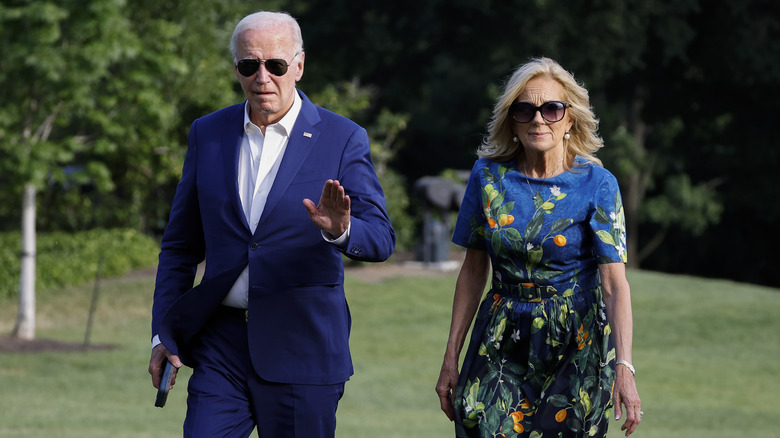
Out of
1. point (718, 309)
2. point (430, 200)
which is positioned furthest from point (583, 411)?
point (430, 200)

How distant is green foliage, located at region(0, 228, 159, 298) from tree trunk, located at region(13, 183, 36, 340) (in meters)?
3.70

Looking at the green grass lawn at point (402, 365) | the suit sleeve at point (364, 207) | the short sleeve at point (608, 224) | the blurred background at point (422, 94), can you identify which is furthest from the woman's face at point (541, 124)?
the blurred background at point (422, 94)

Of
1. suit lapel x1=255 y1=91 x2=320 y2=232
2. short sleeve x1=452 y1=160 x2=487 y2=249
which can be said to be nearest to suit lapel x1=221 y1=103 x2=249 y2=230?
suit lapel x1=255 y1=91 x2=320 y2=232

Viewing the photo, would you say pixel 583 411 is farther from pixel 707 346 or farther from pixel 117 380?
pixel 707 346

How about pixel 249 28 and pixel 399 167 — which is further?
pixel 399 167

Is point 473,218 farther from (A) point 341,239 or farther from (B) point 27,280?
(B) point 27,280

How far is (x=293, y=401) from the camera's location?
3.93 meters

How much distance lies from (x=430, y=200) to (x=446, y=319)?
5612mm

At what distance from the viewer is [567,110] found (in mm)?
4375

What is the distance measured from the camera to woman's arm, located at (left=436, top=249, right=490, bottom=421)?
439 cm

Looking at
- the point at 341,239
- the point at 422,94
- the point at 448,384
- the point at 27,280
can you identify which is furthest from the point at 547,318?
the point at 422,94

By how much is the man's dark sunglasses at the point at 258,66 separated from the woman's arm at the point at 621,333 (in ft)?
4.43

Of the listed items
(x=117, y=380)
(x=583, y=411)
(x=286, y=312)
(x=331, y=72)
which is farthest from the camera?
(x=331, y=72)

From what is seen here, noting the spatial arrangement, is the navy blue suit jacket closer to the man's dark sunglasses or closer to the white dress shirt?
the white dress shirt
